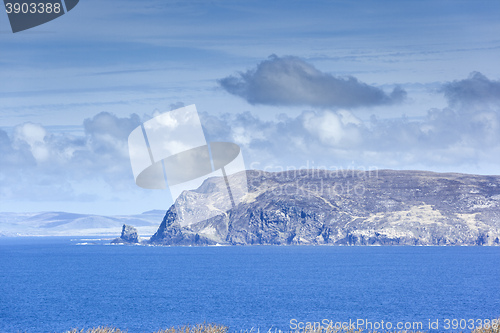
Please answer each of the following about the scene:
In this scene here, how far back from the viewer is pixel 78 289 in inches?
4921

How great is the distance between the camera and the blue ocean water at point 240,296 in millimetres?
85875

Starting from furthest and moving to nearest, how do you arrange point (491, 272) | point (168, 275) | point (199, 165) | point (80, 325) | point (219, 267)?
1. point (219, 267)
2. point (491, 272)
3. point (168, 275)
4. point (80, 325)
5. point (199, 165)

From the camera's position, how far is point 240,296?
11081 cm

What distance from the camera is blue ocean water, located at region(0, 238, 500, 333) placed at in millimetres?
85875

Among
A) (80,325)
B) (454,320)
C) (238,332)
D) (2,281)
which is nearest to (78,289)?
(2,281)

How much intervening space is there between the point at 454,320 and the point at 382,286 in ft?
144

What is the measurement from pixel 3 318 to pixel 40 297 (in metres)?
24.0

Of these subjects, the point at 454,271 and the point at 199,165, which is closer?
the point at 199,165

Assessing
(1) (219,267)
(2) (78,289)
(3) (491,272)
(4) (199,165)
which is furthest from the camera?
(1) (219,267)

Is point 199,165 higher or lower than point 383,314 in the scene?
higher

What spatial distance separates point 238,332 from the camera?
74.1 meters

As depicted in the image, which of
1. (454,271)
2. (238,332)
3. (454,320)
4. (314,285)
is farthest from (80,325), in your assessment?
(454,271)

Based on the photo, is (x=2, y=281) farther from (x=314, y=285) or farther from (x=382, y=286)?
(x=382, y=286)

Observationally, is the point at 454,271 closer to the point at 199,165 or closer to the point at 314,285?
the point at 314,285
